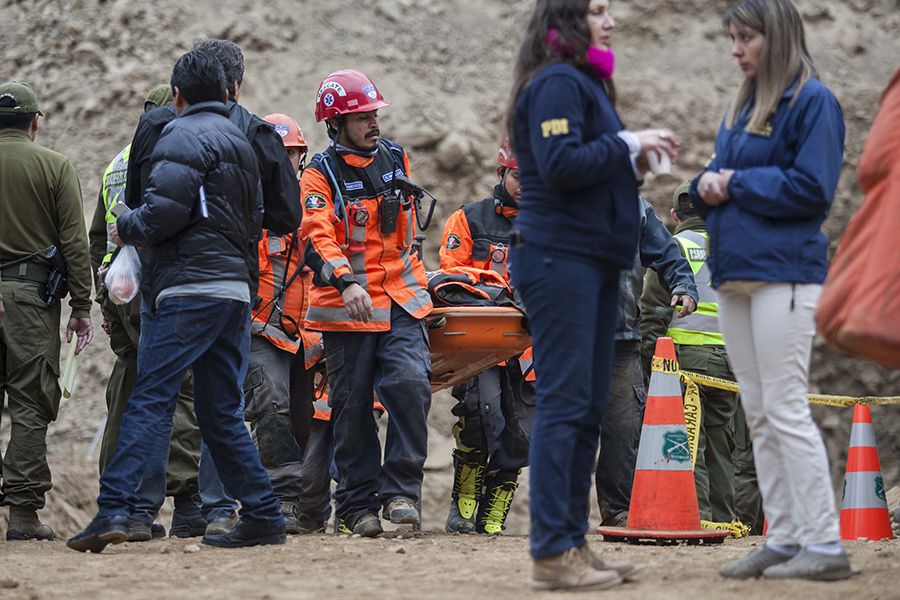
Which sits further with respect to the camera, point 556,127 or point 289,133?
point 289,133

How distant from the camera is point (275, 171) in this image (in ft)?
23.5

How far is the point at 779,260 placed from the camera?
5145 mm

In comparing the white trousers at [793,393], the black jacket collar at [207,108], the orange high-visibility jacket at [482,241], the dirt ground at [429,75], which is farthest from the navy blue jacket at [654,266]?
the dirt ground at [429,75]

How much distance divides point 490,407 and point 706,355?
189 cm

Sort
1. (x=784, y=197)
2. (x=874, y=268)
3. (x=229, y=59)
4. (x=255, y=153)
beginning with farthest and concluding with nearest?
(x=229, y=59)
(x=255, y=153)
(x=784, y=197)
(x=874, y=268)

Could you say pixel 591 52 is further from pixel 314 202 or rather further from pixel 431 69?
pixel 431 69

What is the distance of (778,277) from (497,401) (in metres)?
3.81

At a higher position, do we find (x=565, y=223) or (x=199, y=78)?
(x=199, y=78)

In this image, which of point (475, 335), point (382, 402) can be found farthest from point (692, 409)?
point (382, 402)

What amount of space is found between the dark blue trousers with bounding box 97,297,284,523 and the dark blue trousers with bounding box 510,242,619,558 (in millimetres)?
2022

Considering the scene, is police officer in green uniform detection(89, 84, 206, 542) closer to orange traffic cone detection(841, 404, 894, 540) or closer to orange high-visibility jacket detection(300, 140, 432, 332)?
orange high-visibility jacket detection(300, 140, 432, 332)

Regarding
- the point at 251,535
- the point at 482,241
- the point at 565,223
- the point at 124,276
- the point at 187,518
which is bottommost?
the point at 187,518

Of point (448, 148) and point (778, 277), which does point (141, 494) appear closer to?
point (778, 277)

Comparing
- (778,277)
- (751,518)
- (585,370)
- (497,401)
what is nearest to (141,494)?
(497,401)
